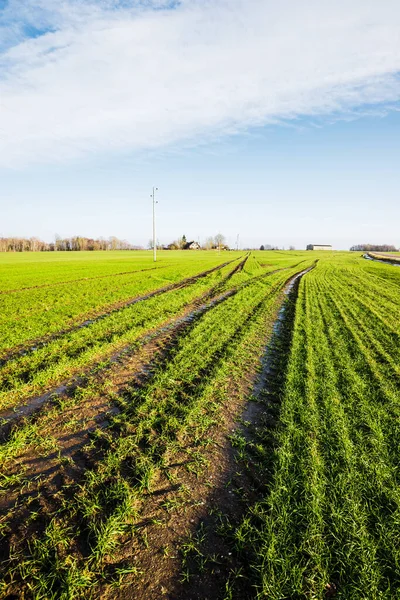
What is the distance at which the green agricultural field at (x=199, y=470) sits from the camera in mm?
3225

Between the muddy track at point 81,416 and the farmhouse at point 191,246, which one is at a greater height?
the farmhouse at point 191,246

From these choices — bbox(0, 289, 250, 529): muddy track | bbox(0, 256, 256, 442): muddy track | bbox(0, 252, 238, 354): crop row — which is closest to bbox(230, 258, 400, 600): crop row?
bbox(0, 289, 250, 529): muddy track

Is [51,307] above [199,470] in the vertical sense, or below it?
above

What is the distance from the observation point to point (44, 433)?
5633 mm

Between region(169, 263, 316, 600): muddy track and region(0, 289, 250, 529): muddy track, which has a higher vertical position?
region(0, 289, 250, 529): muddy track

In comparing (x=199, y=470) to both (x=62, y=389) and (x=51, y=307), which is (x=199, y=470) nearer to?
(x=62, y=389)

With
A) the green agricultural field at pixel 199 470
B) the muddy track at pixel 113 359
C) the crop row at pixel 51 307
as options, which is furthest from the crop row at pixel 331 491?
the crop row at pixel 51 307

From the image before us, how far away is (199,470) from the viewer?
4789 millimetres

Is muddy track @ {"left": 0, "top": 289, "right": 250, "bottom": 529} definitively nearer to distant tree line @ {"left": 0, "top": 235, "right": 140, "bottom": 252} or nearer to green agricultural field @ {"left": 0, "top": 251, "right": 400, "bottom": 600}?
green agricultural field @ {"left": 0, "top": 251, "right": 400, "bottom": 600}

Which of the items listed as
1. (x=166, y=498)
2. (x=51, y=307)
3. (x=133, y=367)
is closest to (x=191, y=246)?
(x=51, y=307)

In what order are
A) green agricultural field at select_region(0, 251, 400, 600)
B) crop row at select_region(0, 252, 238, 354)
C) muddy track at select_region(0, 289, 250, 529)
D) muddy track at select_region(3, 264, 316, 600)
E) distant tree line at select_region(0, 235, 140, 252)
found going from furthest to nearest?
distant tree line at select_region(0, 235, 140, 252) < crop row at select_region(0, 252, 238, 354) < muddy track at select_region(0, 289, 250, 529) < green agricultural field at select_region(0, 251, 400, 600) < muddy track at select_region(3, 264, 316, 600)

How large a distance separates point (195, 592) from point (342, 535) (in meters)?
1.96

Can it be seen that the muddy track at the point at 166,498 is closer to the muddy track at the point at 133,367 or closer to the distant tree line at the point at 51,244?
the muddy track at the point at 133,367

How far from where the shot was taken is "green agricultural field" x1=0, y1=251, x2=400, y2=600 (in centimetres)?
322
